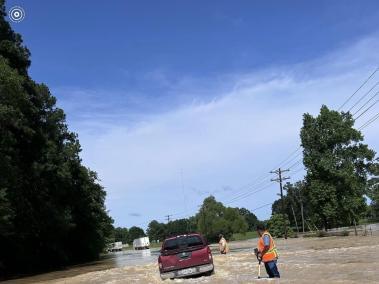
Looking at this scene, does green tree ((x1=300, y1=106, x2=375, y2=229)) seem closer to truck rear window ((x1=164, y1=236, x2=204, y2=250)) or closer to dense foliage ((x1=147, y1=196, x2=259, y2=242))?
truck rear window ((x1=164, y1=236, x2=204, y2=250))

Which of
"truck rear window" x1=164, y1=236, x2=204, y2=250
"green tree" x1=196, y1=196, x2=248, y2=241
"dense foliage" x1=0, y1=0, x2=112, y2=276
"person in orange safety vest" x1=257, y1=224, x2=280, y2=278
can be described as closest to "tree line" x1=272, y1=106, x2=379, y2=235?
"dense foliage" x1=0, y1=0, x2=112, y2=276

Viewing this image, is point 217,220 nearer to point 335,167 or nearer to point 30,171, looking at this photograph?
point 335,167

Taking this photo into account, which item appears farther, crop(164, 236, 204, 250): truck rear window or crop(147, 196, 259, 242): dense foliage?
crop(147, 196, 259, 242): dense foliage

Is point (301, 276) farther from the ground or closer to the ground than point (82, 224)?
closer to the ground

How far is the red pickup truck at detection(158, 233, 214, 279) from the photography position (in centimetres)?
2164

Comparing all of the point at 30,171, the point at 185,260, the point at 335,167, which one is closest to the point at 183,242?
the point at 185,260

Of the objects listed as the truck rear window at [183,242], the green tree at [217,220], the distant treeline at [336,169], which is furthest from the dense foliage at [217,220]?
the truck rear window at [183,242]

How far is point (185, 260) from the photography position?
21.7 m

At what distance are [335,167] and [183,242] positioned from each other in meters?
44.4

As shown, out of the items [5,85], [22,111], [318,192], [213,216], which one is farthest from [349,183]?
[213,216]

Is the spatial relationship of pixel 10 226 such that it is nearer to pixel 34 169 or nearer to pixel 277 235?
pixel 34 169

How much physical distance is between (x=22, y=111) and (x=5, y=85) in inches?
281

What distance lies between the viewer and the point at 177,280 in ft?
70.5

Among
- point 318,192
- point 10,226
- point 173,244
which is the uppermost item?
point 318,192
